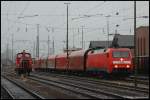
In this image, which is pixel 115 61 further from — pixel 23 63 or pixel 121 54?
pixel 23 63

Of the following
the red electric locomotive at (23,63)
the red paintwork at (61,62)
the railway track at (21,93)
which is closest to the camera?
the railway track at (21,93)

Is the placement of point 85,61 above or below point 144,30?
below

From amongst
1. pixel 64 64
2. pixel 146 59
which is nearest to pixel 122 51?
pixel 146 59

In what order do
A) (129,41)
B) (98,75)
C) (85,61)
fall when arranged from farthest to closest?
(129,41) → (85,61) → (98,75)

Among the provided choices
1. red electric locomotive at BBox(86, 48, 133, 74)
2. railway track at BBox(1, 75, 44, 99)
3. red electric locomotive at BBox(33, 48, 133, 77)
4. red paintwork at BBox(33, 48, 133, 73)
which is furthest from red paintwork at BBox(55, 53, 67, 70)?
railway track at BBox(1, 75, 44, 99)

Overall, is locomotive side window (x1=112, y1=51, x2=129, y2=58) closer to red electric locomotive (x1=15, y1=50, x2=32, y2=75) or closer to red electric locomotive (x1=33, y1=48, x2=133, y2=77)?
red electric locomotive (x1=33, y1=48, x2=133, y2=77)

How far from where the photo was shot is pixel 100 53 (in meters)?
42.3

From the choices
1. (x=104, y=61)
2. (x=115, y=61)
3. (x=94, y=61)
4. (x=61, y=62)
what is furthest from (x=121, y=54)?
(x=61, y=62)

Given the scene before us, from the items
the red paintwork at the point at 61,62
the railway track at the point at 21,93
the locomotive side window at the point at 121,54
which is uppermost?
the locomotive side window at the point at 121,54

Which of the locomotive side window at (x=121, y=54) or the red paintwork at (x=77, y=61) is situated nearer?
the locomotive side window at (x=121, y=54)

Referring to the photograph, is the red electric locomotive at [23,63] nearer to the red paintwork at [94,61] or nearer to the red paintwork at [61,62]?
the red paintwork at [94,61]

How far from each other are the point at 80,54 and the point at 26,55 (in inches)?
254

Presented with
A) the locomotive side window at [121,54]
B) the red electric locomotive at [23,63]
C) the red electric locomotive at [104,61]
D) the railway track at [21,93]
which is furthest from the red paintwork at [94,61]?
the railway track at [21,93]

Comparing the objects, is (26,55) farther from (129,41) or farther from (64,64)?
(129,41)
